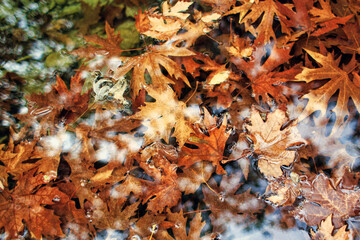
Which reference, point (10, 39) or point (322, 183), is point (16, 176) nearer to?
point (10, 39)

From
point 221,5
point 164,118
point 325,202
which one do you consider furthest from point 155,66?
point 325,202

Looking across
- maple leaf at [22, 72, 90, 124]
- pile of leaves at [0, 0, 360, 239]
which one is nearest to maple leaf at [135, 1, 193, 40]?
pile of leaves at [0, 0, 360, 239]

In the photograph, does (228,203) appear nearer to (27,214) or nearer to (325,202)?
(325,202)

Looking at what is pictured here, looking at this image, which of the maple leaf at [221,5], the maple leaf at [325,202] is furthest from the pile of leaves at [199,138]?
the maple leaf at [221,5]

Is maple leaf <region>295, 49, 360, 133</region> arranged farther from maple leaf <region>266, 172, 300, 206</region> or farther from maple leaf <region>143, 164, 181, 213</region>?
maple leaf <region>143, 164, 181, 213</region>

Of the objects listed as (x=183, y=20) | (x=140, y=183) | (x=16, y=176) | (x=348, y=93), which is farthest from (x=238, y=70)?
(x=16, y=176)
